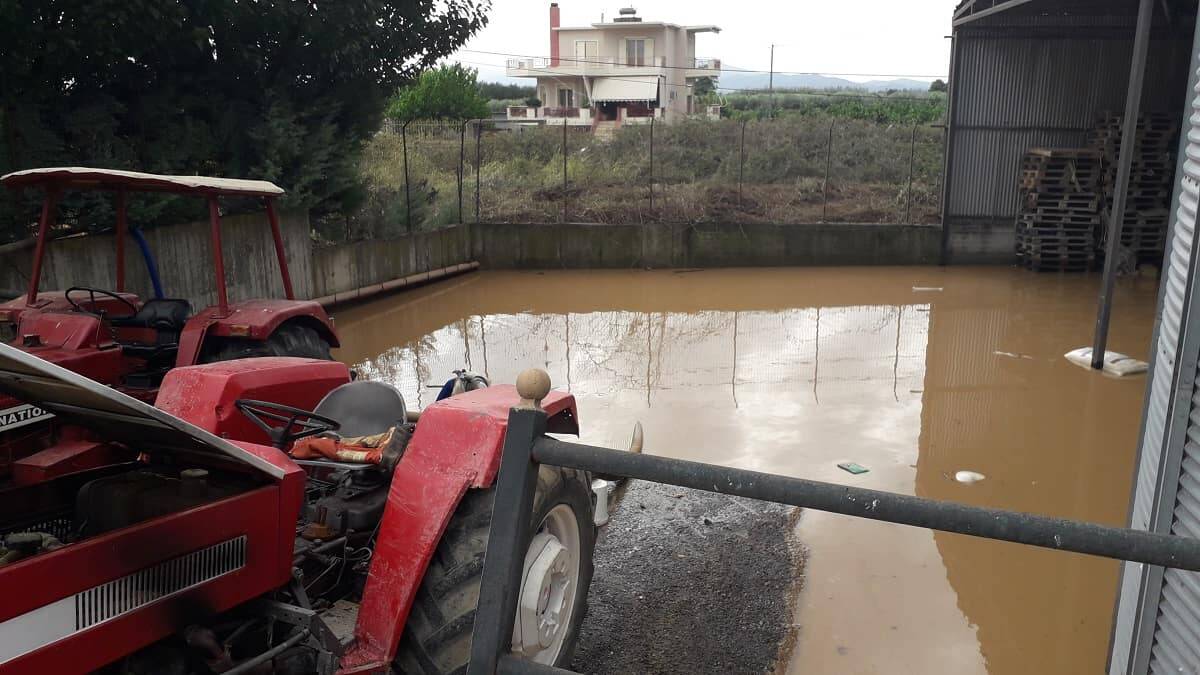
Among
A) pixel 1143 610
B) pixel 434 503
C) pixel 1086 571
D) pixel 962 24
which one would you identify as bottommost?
pixel 1086 571

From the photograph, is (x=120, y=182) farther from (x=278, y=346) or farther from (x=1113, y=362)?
(x=1113, y=362)

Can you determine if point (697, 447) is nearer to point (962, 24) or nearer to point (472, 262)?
point (472, 262)

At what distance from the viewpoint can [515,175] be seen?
63.4 ft

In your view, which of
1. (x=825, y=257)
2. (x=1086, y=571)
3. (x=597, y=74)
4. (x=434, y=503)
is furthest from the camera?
(x=597, y=74)

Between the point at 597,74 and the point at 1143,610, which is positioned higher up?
the point at 597,74

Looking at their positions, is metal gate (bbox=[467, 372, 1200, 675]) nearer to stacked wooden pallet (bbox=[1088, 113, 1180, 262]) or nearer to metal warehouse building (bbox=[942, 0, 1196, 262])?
metal warehouse building (bbox=[942, 0, 1196, 262])

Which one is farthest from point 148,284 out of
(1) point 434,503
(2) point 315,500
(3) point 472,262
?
(1) point 434,503

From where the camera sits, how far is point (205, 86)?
11688 millimetres

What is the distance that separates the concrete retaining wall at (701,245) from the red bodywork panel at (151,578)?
13.5 metres

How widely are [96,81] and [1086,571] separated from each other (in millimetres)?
10817

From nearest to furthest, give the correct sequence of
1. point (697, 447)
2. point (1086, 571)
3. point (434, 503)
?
point (434, 503) < point (1086, 571) < point (697, 447)

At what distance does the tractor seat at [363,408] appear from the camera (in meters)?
4.10

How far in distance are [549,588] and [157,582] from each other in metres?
1.39

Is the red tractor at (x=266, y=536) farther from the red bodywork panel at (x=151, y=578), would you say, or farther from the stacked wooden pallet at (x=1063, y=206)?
the stacked wooden pallet at (x=1063, y=206)
